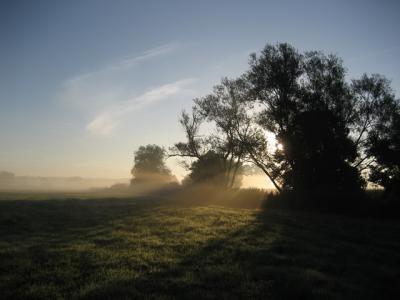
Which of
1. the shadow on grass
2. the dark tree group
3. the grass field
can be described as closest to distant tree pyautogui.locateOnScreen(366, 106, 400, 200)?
the dark tree group

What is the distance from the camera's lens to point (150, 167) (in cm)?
12462

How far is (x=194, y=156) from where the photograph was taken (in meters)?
60.2

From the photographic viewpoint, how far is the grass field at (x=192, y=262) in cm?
870

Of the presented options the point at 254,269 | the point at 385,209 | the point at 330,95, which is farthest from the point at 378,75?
the point at 254,269

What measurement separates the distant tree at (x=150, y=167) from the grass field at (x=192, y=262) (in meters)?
103

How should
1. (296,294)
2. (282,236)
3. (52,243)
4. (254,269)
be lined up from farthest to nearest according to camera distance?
(282,236) < (52,243) < (254,269) < (296,294)

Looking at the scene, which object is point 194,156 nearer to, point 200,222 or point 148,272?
point 200,222

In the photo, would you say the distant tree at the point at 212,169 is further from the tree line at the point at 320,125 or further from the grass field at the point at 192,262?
the grass field at the point at 192,262

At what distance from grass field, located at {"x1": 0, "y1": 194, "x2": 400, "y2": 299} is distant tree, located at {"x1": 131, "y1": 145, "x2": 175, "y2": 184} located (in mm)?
102609

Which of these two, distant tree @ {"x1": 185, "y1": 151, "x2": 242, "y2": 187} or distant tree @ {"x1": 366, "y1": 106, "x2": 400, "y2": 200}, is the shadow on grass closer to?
distant tree @ {"x1": 366, "y1": 106, "x2": 400, "y2": 200}

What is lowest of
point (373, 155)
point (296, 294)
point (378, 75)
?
point (296, 294)

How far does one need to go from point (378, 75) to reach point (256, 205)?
25589mm

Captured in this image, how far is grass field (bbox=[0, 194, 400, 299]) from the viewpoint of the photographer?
8.70 metres

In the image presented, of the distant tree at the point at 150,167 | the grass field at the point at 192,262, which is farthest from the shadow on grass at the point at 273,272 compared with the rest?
the distant tree at the point at 150,167
